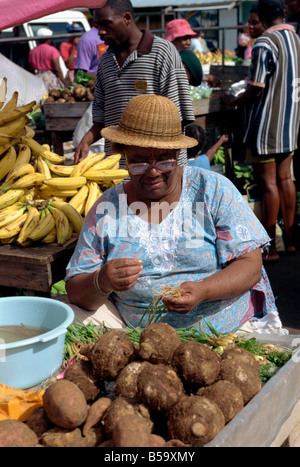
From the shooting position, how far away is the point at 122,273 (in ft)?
6.93

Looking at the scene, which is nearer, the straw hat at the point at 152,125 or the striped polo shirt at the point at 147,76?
the straw hat at the point at 152,125

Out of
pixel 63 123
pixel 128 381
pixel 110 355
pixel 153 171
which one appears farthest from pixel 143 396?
pixel 63 123

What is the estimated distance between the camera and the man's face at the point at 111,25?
152 inches

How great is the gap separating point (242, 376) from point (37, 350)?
0.69 m

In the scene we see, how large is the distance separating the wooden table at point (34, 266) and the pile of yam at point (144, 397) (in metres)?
1.22

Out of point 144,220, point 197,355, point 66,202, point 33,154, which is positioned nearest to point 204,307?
point 144,220

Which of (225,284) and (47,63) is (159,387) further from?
(47,63)

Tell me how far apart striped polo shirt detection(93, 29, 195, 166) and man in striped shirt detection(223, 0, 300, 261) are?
1.16 metres

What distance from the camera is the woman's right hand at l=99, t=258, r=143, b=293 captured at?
210 centimetres

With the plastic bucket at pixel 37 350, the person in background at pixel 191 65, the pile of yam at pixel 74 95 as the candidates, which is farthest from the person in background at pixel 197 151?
the plastic bucket at pixel 37 350

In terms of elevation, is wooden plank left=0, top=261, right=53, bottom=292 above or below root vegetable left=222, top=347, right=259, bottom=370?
below

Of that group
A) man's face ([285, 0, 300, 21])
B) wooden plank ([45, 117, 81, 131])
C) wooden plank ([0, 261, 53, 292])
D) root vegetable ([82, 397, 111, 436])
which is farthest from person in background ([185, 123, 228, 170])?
root vegetable ([82, 397, 111, 436])

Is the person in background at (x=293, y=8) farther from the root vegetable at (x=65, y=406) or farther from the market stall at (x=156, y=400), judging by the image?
the root vegetable at (x=65, y=406)

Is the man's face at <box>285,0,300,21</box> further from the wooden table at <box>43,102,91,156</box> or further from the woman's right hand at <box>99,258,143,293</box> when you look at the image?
the woman's right hand at <box>99,258,143,293</box>
